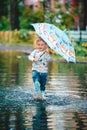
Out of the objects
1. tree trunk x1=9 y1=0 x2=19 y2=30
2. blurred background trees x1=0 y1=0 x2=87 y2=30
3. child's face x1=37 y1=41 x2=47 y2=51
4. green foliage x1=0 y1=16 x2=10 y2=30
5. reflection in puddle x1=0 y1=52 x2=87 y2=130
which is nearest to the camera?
reflection in puddle x1=0 y1=52 x2=87 y2=130

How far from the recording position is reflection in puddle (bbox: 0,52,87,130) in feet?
36.2

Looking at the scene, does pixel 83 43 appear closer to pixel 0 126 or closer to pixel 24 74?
pixel 24 74

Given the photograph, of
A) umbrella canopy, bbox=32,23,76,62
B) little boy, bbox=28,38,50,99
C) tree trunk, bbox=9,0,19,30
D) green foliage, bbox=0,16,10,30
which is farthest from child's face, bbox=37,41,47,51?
green foliage, bbox=0,16,10,30

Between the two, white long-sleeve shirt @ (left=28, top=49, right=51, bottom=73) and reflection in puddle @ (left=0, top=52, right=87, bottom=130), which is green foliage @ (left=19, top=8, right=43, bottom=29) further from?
white long-sleeve shirt @ (left=28, top=49, right=51, bottom=73)

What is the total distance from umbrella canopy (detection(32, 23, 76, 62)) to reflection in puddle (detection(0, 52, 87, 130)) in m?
1.07

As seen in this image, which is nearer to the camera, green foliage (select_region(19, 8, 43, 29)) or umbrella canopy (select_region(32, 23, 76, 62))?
umbrella canopy (select_region(32, 23, 76, 62))

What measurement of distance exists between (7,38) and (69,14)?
29.3ft

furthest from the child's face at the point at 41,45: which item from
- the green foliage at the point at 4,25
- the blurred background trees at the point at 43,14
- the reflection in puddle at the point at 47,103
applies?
the green foliage at the point at 4,25

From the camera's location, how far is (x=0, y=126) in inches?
421

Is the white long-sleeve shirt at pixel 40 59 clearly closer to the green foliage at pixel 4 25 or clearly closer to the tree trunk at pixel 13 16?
the tree trunk at pixel 13 16

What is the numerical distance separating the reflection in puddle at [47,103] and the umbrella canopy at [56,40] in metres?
1.07

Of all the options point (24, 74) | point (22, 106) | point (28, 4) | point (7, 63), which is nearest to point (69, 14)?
point (28, 4)

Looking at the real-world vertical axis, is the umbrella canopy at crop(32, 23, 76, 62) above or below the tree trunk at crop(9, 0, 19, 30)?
above

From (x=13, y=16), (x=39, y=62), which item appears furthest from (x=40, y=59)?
(x=13, y=16)
